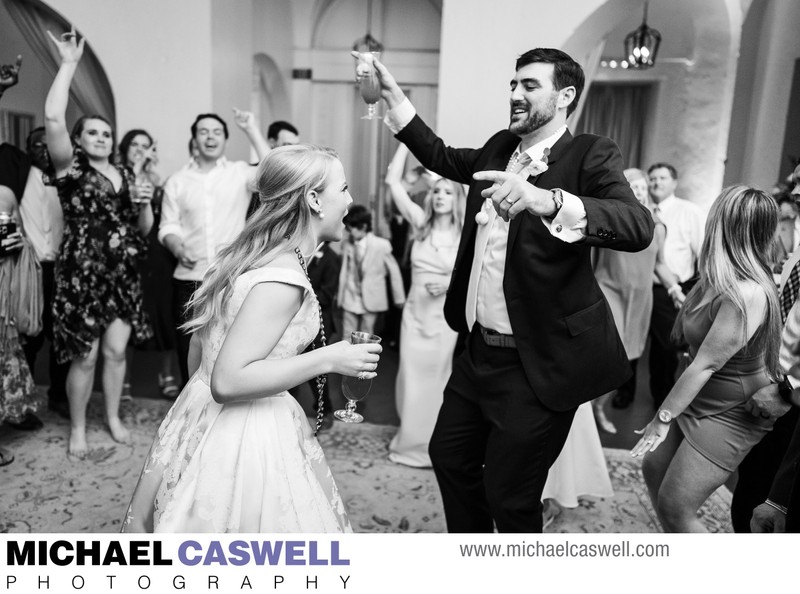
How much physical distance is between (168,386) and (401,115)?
258 centimetres

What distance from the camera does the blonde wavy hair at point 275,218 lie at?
4.71ft

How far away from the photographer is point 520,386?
1.73 metres

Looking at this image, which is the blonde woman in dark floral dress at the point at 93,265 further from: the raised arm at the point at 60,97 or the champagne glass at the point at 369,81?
the champagne glass at the point at 369,81

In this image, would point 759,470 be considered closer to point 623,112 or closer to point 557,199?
point 557,199

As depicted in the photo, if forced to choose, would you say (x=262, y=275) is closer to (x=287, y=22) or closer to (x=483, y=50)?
(x=483, y=50)

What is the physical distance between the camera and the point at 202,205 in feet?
10.8

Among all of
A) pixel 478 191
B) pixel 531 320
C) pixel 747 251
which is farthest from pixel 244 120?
pixel 747 251

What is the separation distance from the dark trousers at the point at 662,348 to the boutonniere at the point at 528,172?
2499 millimetres

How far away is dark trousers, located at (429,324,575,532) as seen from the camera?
5.69ft

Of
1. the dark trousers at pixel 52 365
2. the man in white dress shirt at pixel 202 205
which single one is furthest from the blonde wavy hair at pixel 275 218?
the dark trousers at pixel 52 365

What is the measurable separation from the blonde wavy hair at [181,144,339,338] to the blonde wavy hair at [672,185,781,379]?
1.12 m

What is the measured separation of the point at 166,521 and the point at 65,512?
4.65ft

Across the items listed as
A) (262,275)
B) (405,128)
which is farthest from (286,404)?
(405,128)

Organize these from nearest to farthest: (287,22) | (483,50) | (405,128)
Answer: (405,128) → (483,50) → (287,22)
